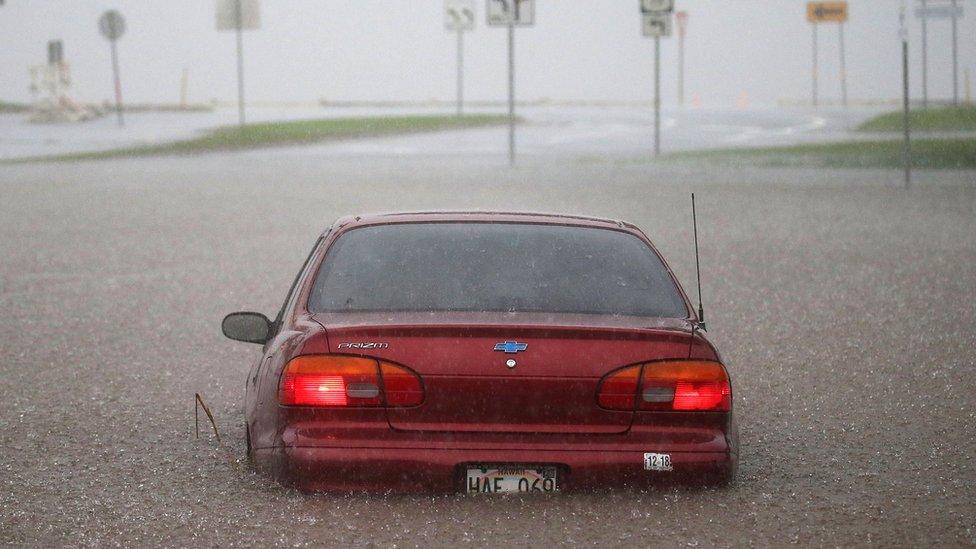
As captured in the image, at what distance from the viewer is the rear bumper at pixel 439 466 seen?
5785mm

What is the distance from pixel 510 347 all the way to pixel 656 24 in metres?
28.2

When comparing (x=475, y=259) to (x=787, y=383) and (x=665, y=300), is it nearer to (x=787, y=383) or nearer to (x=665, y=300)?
(x=665, y=300)

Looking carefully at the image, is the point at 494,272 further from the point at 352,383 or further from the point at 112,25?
the point at 112,25

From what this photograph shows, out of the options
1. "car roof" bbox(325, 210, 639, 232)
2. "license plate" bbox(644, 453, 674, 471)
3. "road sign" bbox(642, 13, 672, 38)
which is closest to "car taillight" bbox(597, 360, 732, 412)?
"license plate" bbox(644, 453, 674, 471)

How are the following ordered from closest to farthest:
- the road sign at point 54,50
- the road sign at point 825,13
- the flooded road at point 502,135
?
the flooded road at point 502,135 → the road sign at point 54,50 → the road sign at point 825,13

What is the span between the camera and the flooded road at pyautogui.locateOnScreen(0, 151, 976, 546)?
5.95m

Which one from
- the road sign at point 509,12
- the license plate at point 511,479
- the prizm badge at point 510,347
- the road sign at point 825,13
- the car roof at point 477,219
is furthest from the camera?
the road sign at point 825,13

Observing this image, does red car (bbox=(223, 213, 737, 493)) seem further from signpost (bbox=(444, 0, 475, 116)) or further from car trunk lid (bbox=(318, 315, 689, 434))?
signpost (bbox=(444, 0, 475, 116))

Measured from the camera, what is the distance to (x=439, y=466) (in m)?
5.78

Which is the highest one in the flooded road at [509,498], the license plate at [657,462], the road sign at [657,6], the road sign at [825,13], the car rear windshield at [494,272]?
the road sign at [825,13]

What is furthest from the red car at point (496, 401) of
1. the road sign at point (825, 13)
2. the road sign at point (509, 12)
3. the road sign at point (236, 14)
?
the road sign at point (825, 13)

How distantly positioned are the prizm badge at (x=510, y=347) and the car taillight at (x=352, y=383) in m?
0.31

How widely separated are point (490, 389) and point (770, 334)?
570 cm

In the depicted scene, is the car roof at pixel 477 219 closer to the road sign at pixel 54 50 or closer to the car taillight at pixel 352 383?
the car taillight at pixel 352 383
